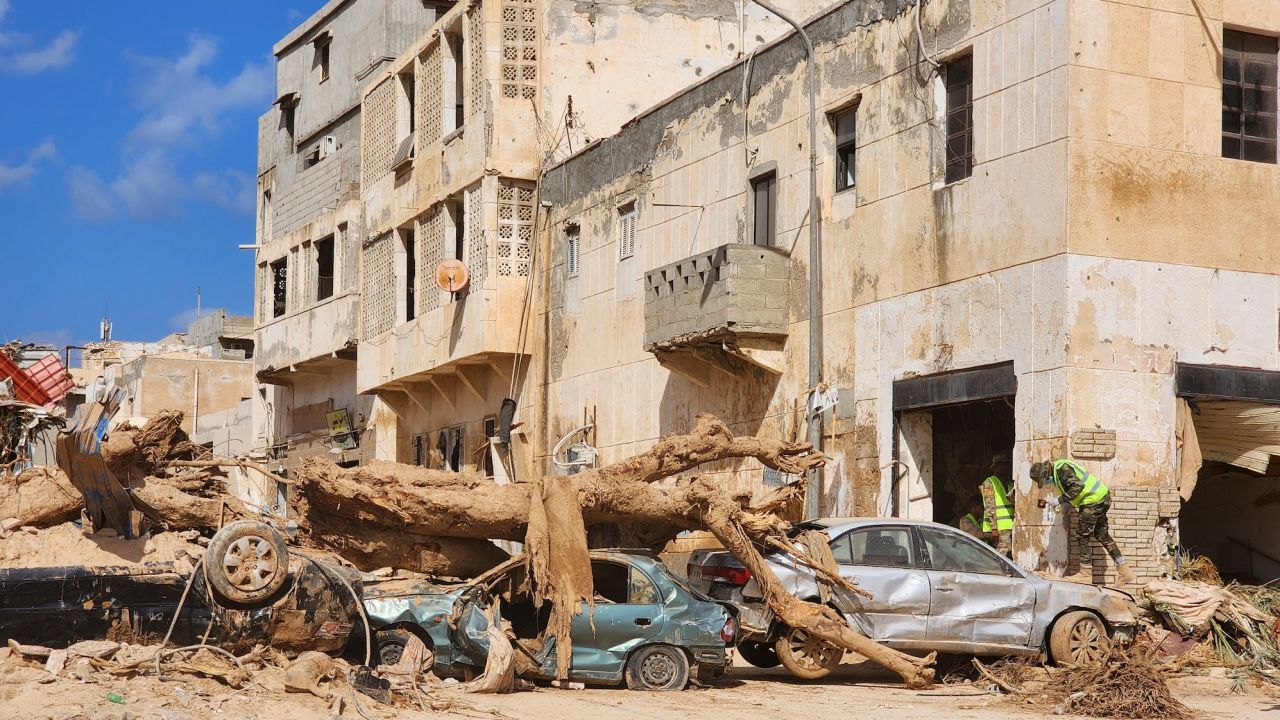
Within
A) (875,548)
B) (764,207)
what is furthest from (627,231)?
(875,548)

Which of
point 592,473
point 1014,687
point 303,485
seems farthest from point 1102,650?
point 303,485

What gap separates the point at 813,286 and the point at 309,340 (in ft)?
67.6

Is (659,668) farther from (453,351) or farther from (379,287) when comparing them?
(379,287)

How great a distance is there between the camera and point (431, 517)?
52.1ft

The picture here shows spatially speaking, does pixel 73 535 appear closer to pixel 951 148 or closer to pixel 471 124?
pixel 951 148

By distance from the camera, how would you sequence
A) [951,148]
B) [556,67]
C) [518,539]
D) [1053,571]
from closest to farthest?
1. [518,539]
2. [1053,571]
3. [951,148]
4. [556,67]

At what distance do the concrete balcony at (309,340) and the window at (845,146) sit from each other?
16991 millimetres

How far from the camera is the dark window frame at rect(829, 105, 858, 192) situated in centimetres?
2244

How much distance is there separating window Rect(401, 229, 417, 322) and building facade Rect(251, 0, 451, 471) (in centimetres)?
232

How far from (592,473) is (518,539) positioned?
1012 millimetres

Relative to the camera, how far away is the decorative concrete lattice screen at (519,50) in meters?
30.6

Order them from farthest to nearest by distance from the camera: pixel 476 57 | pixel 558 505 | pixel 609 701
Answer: pixel 476 57
pixel 558 505
pixel 609 701

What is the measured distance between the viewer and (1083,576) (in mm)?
17875

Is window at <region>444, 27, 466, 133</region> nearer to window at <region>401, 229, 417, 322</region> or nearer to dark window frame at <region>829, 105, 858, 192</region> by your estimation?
window at <region>401, 229, 417, 322</region>
